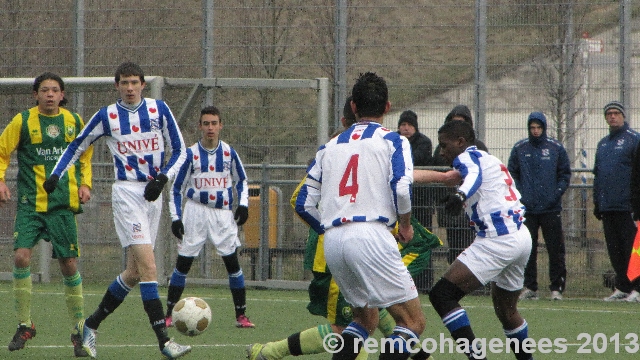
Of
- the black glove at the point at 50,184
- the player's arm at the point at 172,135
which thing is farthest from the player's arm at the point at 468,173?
the black glove at the point at 50,184

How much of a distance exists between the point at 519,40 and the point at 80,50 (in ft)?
18.9

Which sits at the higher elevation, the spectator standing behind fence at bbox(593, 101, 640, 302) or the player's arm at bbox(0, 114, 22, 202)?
the player's arm at bbox(0, 114, 22, 202)

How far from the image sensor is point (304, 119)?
14.0 metres

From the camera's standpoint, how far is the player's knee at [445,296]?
6809mm

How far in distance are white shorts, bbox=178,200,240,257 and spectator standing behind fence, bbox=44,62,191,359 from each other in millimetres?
2132

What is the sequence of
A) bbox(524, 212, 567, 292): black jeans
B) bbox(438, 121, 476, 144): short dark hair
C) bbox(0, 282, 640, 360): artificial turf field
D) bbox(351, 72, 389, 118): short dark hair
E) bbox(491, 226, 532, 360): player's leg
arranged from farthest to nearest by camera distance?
1. bbox(524, 212, 567, 292): black jeans
2. bbox(0, 282, 640, 360): artificial turf field
3. bbox(438, 121, 476, 144): short dark hair
4. bbox(491, 226, 532, 360): player's leg
5. bbox(351, 72, 389, 118): short dark hair

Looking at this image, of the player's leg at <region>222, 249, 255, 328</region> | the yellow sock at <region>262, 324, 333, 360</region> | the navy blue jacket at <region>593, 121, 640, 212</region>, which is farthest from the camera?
the navy blue jacket at <region>593, 121, 640, 212</region>

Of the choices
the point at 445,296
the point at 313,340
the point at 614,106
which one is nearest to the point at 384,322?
the point at 445,296

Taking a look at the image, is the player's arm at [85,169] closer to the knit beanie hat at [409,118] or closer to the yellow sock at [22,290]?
the yellow sock at [22,290]

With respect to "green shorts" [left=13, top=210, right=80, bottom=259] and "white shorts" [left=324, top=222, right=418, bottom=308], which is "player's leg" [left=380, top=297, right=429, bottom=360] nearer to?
"white shorts" [left=324, top=222, right=418, bottom=308]

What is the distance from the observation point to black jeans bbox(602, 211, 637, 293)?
1217cm

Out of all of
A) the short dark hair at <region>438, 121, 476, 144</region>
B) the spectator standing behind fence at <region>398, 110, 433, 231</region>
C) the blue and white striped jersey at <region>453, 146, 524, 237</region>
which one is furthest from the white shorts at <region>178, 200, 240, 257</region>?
the blue and white striped jersey at <region>453, 146, 524, 237</region>

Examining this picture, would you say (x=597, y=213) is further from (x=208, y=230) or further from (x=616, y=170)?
(x=208, y=230)

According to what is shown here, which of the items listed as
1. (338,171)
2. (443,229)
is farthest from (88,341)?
(443,229)
